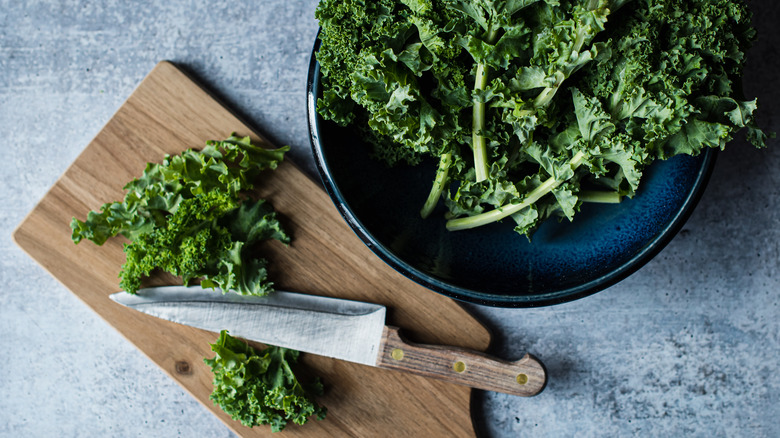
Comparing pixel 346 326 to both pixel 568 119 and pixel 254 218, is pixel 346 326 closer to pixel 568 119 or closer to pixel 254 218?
pixel 254 218

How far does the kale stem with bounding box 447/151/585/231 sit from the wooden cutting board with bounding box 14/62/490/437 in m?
0.36

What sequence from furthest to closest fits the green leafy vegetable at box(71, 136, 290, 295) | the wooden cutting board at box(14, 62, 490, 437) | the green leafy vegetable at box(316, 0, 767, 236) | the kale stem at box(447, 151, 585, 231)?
the wooden cutting board at box(14, 62, 490, 437)
the green leafy vegetable at box(71, 136, 290, 295)
the kale stem at box(447, 151, 585, 231)
the green leafy vegetable at box(316, 0, 767, 236)

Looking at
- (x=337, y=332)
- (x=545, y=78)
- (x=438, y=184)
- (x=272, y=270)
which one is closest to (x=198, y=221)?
(x=272, y=270)

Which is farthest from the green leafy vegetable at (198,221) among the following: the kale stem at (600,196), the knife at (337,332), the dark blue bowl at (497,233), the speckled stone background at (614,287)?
the kale stem at (600,196)

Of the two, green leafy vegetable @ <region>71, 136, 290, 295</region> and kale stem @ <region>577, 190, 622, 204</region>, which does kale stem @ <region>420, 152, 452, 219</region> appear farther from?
green leafy vegetable @ <region>71, 136, 290, 295</region>

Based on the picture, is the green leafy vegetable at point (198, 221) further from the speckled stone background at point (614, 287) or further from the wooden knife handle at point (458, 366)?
the wooden knife handle at point (458, 366)

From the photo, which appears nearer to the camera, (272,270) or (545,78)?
(545,78)

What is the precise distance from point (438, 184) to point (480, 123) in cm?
25

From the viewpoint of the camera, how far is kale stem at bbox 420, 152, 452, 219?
4.66ft

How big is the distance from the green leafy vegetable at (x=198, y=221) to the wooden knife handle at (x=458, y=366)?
43 centimetres

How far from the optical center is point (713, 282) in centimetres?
192

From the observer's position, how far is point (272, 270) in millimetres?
1877

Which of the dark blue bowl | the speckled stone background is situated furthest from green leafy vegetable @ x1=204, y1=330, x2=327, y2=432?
the dark blue bowl

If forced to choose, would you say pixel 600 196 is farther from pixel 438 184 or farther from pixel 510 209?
pixel 438 184
